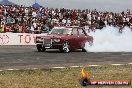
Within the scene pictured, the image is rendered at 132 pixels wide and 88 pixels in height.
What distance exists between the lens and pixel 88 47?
2584cm

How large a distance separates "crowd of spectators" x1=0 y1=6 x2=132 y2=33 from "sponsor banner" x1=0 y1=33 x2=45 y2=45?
594mm

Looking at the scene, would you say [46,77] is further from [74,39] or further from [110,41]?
[110,41]

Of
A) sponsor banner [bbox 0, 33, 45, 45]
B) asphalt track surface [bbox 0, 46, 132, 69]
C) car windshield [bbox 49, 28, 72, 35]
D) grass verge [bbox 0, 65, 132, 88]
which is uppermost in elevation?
grass verge [bbox 0, 65, 132, 88]

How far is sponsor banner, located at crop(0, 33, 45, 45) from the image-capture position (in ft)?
102

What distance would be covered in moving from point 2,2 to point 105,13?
1081cm

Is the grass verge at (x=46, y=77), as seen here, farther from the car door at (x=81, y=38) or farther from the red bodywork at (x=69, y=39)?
the car door at (x=81, y=38)

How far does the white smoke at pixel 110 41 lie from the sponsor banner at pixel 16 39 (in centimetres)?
598

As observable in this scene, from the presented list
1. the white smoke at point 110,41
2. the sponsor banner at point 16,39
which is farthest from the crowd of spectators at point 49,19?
the white smoke at point 110,41

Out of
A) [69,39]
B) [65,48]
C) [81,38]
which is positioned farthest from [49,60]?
[81,38]

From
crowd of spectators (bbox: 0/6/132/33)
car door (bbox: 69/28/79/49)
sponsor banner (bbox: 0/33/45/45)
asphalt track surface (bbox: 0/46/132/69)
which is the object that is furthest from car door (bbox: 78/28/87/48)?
crowd of spectators (bbox: 0/6/132/33)

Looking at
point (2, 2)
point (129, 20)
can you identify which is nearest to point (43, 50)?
point (2, 2)

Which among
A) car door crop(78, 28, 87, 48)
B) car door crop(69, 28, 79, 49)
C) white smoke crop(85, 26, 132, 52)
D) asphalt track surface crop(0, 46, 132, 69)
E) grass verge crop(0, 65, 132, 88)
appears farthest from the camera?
white smoke crop(85, 26, 132, 52)

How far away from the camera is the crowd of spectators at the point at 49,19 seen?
32781mm

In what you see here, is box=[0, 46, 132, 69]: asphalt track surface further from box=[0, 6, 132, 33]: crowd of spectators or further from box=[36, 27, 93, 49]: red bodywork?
box=[0, 6, 132, 33]: crowd of spectators
